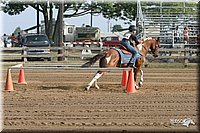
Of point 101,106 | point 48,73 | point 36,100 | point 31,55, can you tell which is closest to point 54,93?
point 36,100

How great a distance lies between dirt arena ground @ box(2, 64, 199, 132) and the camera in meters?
9.11

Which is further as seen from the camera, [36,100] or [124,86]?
[124,86]

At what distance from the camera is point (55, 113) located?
1037cm

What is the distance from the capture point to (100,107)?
11.2 meters

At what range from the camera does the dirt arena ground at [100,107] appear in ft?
29.9

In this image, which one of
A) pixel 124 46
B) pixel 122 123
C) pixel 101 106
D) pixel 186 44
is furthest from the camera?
pixel 186 44

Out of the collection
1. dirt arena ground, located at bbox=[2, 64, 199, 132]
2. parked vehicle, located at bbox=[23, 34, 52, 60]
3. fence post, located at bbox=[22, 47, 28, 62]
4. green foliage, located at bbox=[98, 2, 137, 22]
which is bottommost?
dirt arena ground, located at bbox=[2, 64, 199, 132]

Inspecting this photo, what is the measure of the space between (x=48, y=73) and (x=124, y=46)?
265 inches

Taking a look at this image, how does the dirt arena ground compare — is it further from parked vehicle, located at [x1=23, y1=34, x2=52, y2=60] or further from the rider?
parked vehicle, located at [x1=23, y1=34, x2=52, y2=60]

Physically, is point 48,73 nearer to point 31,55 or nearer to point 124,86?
point 124,86

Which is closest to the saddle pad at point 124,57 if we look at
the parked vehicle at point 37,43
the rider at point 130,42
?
the rider at point 130,42

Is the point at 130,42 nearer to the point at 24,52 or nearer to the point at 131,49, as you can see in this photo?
the point at 131,49

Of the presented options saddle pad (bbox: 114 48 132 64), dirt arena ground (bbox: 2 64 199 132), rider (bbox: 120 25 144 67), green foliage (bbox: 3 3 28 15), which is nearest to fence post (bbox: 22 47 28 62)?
dirt arena ground (bbox: 2 64 199 132)

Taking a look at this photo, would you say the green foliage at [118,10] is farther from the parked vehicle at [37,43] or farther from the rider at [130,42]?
the rider at [130,42]
